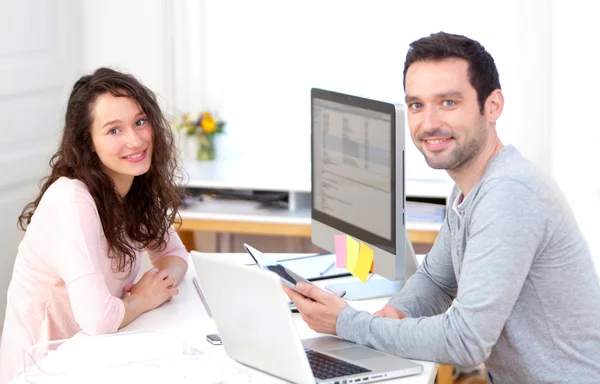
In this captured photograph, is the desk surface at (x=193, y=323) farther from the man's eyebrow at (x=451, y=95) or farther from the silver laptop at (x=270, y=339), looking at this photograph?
the man's eyebrow at (x=451, y=95)

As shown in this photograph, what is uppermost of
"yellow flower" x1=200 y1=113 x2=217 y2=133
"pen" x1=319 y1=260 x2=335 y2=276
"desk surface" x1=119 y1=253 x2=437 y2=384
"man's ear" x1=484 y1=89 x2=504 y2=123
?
"man's ear" x1=484 y1=89 x2=504 y2=123

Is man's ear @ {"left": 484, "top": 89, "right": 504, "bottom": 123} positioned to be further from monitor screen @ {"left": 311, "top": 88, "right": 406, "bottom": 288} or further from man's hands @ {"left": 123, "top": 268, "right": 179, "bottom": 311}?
man's hands @ {"left": 123, "top": 268, "right": 179, "bottom": 311}

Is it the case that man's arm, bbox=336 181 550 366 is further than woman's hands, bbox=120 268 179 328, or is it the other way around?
woman's hands, bbox=120 268 179 328

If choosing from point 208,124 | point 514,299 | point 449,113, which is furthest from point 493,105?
point 208,124

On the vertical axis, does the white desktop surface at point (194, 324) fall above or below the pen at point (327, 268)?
below

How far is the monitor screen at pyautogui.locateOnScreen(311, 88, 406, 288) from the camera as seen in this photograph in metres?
1.92

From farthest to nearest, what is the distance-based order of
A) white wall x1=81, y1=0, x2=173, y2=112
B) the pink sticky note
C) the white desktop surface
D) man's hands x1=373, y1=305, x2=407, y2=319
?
white wall x1=81, y1=0, x2=173, y2=112, the pink sticky note, man's hands x1=373, y1=305, x2=407, y2=319, the white desktop surface

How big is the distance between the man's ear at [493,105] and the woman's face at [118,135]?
87 cm

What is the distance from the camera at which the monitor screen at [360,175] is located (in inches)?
75.7

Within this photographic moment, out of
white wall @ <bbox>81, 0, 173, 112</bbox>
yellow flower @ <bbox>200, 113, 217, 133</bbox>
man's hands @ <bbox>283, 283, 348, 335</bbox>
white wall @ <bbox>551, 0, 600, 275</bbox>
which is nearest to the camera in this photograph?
man's hands @ <bbox>283, 283, 348, 335</bbox>

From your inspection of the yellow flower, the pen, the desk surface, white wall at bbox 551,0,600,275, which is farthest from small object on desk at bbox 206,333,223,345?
the yellow flower

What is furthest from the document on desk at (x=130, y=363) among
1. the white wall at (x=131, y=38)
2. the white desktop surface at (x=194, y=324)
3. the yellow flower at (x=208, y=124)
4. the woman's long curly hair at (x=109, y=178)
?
the white wall at (x=131, y=38)

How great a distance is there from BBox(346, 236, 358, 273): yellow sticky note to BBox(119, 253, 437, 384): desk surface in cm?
9

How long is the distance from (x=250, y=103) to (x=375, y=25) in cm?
67
